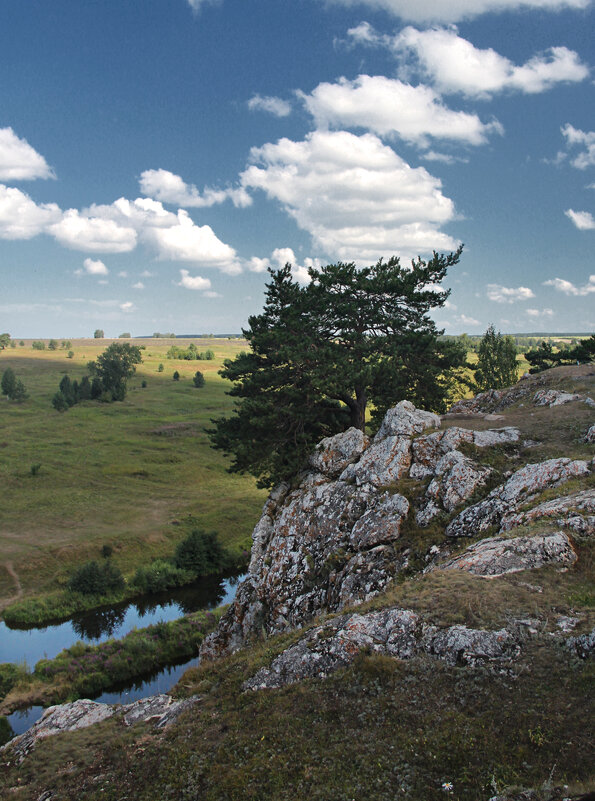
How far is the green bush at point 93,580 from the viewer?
1682 inches

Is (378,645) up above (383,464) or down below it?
below

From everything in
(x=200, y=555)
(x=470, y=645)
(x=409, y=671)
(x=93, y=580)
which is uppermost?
(x=470, y=645)

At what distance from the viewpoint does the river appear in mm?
30562

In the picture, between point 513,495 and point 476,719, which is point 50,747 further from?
point 513,495

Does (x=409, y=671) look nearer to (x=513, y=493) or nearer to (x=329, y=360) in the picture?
(x=513, y=493)

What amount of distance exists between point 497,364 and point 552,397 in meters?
34.1

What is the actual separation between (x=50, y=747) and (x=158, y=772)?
534 centimetres

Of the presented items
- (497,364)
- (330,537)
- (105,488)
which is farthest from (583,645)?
(105,488)

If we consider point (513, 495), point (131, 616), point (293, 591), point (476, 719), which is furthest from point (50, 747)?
point (131, 616)

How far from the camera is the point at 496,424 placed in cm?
2558

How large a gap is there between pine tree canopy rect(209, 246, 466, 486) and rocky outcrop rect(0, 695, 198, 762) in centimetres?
1511

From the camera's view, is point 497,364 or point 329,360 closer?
point 329,360

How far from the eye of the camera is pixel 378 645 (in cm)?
1221

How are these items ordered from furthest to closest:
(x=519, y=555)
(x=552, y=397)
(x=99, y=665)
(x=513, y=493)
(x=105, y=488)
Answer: (x=105, y=488)
(x=99, y=665)
(x=552, y=397)
(x=513, y=493)
(x=519, y=555)
